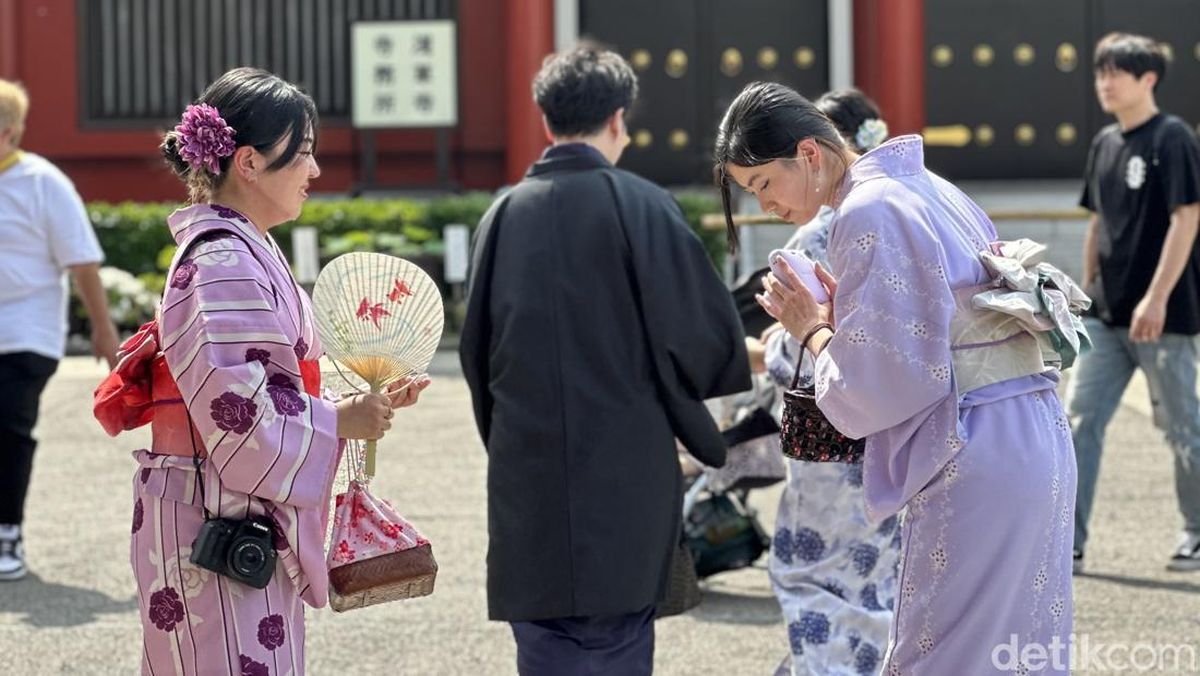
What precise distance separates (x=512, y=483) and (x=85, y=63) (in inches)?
451

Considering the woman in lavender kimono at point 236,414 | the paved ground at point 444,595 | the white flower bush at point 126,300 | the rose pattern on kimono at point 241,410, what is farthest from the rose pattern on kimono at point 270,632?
the white flower bush at point 126,300

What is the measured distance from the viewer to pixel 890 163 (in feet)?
10.2

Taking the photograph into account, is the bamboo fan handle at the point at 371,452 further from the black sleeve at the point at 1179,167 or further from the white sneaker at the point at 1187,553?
the white sneaker at the point at 1187,553

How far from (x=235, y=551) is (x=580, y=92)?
5.25 ft

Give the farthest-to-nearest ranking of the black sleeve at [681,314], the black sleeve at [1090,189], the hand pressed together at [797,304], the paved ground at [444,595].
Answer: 1. the black sleeve at [1090,189]
2. the paved ground at [444,595]
3. the black sleeve at [681,314]
4. the hand pressed together at [797,304]

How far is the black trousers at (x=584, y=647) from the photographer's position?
4.04 metres

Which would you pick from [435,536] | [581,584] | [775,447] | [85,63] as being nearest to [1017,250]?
[581,584]

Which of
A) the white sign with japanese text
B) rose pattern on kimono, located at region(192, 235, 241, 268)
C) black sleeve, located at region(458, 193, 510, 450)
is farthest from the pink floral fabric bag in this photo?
the white sign with japanese text

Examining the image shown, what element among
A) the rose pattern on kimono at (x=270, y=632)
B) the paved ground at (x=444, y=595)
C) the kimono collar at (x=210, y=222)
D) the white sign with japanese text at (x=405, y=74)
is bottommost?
the paved ground at (x=444, y=595)

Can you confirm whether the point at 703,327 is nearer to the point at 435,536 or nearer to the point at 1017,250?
the point at 1017,250

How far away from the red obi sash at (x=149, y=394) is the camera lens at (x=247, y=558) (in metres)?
0.21

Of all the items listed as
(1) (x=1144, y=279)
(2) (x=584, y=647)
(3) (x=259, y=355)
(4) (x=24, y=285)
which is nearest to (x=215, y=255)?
(3) (x=259, y=355)

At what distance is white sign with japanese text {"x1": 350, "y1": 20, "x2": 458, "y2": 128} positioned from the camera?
44.9 ft

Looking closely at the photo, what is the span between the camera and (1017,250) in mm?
3113
